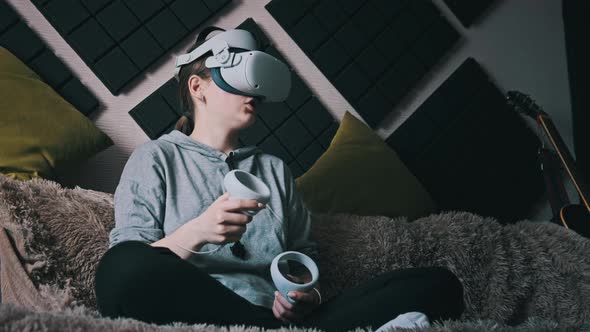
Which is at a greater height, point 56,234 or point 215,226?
point 56,234

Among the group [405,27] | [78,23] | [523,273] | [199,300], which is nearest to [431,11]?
[405,27]

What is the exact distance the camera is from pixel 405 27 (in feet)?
7.87

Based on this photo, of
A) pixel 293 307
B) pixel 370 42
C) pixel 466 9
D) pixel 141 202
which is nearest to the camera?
pixel 293 307

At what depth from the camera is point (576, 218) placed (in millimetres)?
2037

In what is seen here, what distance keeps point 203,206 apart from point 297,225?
0.92ft

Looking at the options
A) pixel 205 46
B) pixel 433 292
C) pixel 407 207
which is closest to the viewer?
pixel 433 292

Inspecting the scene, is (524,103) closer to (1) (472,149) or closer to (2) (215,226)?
(1) (472,149)

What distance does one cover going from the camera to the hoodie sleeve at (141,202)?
114 cm

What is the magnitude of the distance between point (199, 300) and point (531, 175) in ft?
6.45

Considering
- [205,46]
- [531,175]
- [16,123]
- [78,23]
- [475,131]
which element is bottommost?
[531,175]

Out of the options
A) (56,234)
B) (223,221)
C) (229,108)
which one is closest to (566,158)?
(229,108)

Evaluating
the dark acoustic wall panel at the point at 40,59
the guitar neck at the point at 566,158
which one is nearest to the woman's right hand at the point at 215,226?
the dark acoustic wall panel at the point at 40,59

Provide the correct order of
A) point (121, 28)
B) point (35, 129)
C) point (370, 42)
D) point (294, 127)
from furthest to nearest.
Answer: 1. point (370, 42)
2. point (294, 127)
3. point (121, 28)
4. point (35, 129)

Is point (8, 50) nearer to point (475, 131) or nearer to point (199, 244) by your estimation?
point (199, 244)
